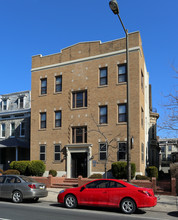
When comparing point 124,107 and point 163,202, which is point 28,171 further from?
point 163,202

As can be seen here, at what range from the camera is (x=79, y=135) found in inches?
1043

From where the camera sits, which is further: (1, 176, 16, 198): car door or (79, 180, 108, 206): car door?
(1, 176, 16, 198): car door

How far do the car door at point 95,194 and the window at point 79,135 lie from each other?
13.1 m

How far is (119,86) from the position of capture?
2508cm

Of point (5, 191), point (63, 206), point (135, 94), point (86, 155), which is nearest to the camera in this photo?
point (63, 206)

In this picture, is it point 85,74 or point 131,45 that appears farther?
point 85,74

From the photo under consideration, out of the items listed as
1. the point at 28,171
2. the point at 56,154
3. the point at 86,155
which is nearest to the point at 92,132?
the point at 86,155

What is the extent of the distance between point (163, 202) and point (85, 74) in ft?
48.0

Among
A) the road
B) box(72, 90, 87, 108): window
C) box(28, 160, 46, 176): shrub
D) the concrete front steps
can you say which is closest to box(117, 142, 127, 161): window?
the concrete front steps

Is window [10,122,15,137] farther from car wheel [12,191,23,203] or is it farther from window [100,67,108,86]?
car wheel [12,191,23,203]

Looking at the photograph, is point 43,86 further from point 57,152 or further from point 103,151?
point 103,151

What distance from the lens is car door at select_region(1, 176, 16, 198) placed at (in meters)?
15.1

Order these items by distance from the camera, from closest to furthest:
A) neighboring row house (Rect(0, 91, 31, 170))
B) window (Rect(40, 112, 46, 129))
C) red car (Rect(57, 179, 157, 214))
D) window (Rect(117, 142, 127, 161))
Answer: red car (Rect(57, 179, 157, 214)) < window (Rect(117, 142, 127, 161)) < window (Rect(40, 112, 46, 129)) < neighboring row house (Rect(0, 91, 31, 170))

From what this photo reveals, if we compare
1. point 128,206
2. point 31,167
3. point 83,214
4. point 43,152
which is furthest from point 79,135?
point 83,214
